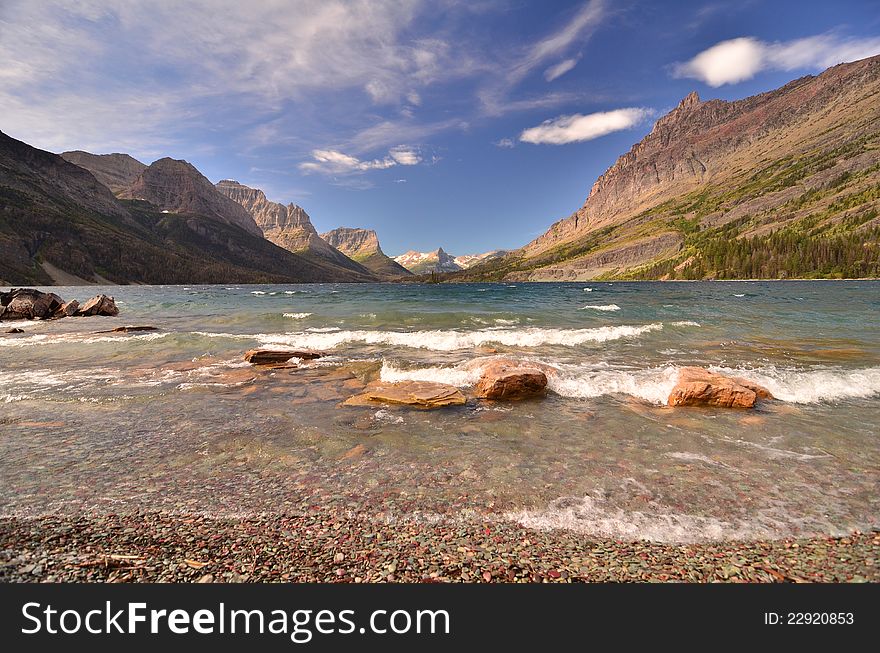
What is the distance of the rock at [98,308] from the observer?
45219mm

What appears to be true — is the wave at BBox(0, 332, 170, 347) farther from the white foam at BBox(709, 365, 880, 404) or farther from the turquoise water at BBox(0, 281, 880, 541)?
the white foam at BBox(709, 365, 880, 404)

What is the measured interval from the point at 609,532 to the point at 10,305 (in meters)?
64.4

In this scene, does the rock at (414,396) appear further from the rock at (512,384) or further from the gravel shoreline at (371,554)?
the gravel shoreline at (371,554)

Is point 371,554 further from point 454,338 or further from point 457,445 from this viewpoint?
point 454,338

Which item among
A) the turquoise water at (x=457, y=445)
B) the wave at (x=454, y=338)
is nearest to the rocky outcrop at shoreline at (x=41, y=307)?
the wave at (x=454, y=338)

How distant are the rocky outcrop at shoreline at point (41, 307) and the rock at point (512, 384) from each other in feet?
175

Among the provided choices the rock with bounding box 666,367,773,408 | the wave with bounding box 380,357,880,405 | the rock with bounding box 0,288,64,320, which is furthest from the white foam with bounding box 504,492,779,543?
the rock with bounding box 0,288,64,320

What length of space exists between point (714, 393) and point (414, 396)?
32.4 ft

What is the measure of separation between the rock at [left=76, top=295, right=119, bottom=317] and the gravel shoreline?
5309 cm

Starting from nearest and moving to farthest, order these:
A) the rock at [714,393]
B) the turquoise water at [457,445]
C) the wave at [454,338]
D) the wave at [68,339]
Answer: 1. the turquoise water at [457,445]
2. the rock at [714,393]
3. the wave at [454,338]
4. the wave at [68,339]

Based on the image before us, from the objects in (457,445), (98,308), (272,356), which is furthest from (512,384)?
(98,308)

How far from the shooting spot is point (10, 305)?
43.2 metres
